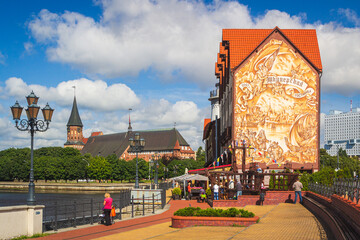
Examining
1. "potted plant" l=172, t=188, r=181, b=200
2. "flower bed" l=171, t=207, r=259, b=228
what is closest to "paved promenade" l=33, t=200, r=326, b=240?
"flower bed" l=171, t=207, r=259, b=228

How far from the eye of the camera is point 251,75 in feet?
182

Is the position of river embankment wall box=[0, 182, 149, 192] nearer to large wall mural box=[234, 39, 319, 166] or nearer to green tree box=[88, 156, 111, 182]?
green tree box=[88, 156, 111, 182]

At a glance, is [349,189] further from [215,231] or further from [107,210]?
[107,210]

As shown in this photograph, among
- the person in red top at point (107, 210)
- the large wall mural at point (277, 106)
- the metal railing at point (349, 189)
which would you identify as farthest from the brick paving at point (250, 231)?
the large wall mural at point (277, 106)

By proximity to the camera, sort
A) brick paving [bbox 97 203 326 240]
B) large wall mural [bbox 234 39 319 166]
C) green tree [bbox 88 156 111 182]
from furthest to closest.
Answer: green tree [bbox 88 156 111 182], large wall mural [bbox 234 39 319 166], brick paving [bbox 97 203 326 240]

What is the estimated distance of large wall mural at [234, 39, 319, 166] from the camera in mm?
54500

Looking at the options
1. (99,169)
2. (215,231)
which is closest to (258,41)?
(215,231)

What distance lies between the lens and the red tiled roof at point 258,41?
55906 millimetres

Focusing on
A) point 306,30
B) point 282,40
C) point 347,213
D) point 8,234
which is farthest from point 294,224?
point 306,30

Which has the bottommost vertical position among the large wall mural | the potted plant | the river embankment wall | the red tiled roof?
the river embankment wall

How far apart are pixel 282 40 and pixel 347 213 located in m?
45.5

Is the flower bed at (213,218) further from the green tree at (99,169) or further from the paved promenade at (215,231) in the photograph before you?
the green tree at (99,169)

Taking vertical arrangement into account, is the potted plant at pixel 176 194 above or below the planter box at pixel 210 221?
below

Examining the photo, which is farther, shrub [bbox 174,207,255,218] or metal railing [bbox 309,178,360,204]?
shrub [bbox 174,207,255,218]
